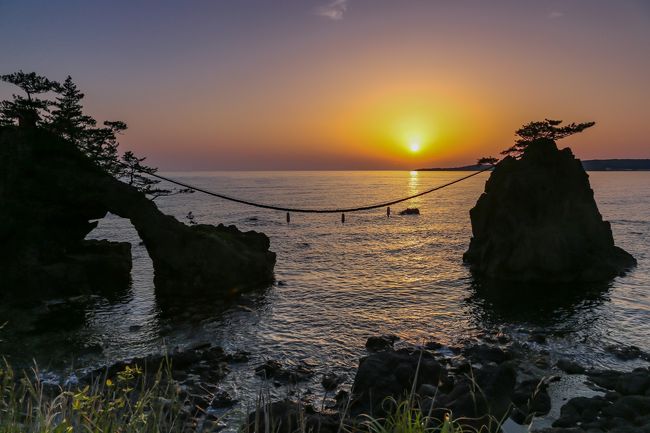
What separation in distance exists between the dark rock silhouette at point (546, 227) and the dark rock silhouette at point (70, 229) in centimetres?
2176

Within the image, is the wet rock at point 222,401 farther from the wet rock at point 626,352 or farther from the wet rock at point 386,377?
the wet rock at point 626,352

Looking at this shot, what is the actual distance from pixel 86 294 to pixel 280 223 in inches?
Answer: 1866

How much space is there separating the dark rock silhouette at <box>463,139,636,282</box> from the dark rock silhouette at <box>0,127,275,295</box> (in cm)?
2176

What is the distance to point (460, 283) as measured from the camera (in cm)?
3334

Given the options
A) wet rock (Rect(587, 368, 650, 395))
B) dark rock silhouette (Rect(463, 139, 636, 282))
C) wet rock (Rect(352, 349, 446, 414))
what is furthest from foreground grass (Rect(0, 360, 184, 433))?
dark rock silhouette (Rect(463, 139, 636, 282))

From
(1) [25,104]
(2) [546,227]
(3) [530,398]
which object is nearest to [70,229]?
(1) [25,104]

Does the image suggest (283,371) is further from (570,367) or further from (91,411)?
(91,411)

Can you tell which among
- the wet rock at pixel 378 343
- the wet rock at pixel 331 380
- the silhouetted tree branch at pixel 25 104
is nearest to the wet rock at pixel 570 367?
the wet rock at pixel 378 343

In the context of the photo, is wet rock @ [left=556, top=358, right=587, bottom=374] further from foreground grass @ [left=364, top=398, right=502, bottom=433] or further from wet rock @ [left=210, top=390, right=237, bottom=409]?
foreground grass @ [left=364, top=398, right=502, bottom=433]

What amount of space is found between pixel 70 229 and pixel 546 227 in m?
38.2

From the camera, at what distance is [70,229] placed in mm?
30375

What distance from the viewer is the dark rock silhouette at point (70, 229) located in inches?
1079

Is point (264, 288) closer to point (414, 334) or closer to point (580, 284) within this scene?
point (414, 334)

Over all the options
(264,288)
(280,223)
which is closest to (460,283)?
(264,288)
